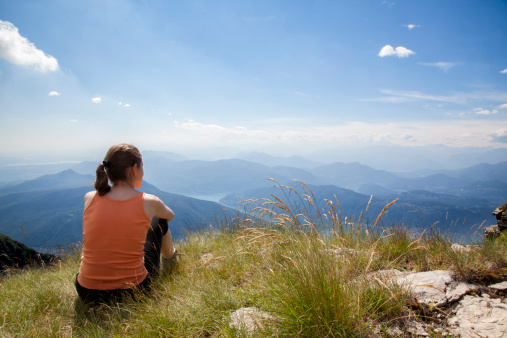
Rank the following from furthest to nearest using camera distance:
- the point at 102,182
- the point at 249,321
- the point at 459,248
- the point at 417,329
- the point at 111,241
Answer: the point at 459,248, the point at 102,182, the point at 111,241, the point at 249,321, the point at 417,329

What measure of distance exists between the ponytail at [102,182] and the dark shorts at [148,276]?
0.71 metres

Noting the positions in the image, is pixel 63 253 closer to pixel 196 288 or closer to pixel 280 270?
pixel 196 288

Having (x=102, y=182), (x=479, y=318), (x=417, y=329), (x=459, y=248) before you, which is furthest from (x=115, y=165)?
(x=459, y=248)

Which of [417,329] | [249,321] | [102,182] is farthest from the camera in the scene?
[102,182]

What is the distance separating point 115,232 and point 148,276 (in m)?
0.75

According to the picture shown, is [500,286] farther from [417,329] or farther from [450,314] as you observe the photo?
[417,329]

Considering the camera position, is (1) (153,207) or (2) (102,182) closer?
(2) (102,182)

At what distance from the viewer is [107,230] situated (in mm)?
2621

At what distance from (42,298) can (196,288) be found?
2103mm

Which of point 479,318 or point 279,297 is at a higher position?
point 279,297

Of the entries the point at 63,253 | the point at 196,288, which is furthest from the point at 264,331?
the point at 63,253

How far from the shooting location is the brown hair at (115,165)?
9.26ft

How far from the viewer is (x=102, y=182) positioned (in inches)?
109

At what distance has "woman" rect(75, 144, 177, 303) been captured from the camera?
2633 mm
